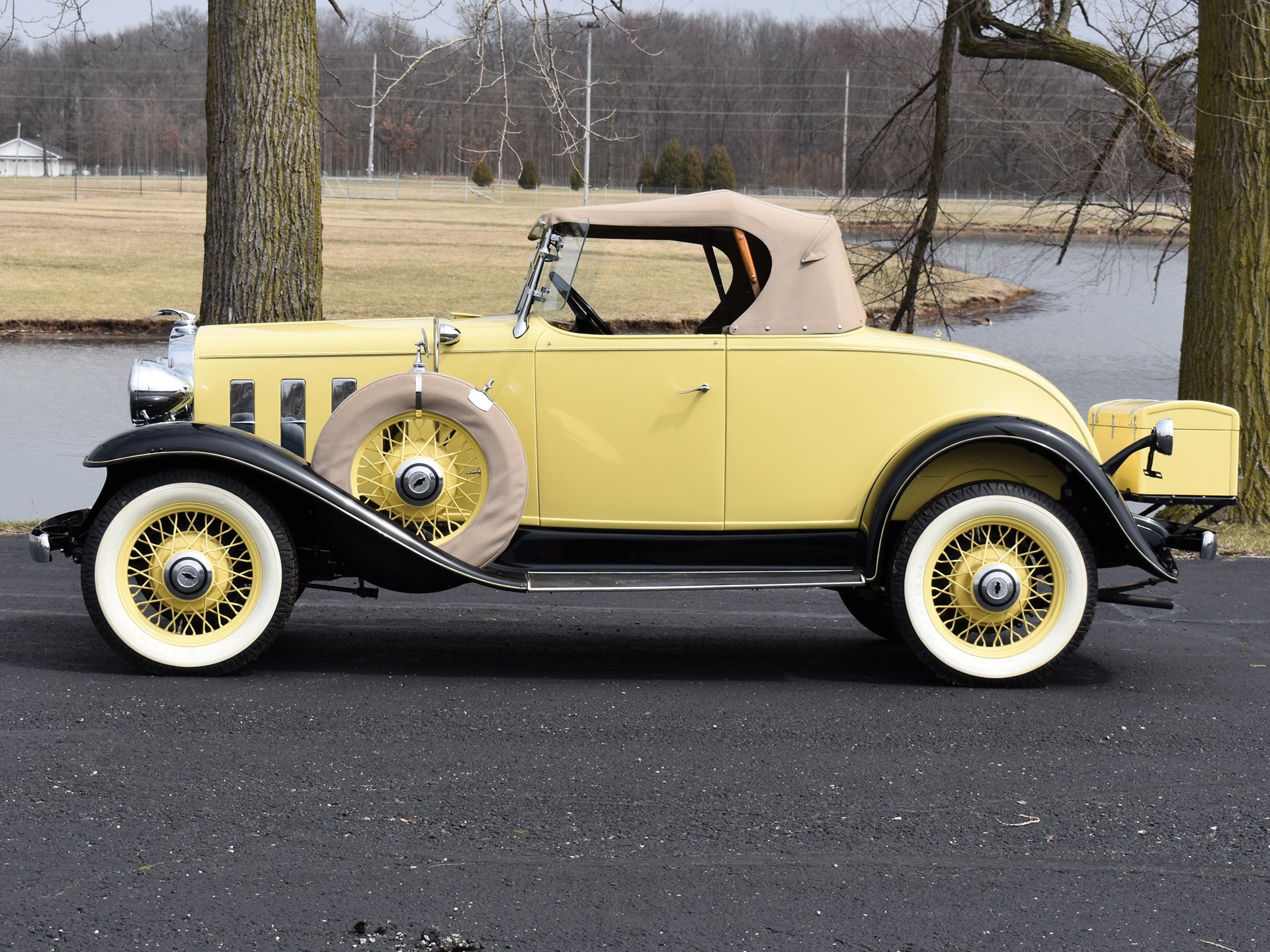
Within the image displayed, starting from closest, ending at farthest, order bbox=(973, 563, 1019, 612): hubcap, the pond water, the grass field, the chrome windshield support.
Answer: bbox=(973, 563, 1019, 612): hubcap < the chrome windshield support < the pond water < the grass field

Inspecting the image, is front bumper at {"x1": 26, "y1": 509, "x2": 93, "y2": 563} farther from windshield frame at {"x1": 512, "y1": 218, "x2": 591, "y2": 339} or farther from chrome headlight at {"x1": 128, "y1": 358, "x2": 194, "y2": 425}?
windshield frame at {"x1": 512, "y1": 218, "x2": 591, "y2": 339}

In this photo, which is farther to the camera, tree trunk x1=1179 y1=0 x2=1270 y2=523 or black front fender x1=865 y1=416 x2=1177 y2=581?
tree trunk x1=1179 y1=0 x2=1270 y2=523

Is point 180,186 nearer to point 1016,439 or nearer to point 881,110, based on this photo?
point 881,110

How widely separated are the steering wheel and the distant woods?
396 cm

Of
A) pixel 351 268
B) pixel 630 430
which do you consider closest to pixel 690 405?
pixel 630 430

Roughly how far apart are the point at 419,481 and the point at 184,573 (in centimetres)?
96

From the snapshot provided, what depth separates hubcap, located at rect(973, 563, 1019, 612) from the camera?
502 centimetres

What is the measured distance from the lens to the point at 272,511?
492 cm

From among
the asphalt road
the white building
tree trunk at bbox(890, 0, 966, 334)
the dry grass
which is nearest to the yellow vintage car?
the asphalt road

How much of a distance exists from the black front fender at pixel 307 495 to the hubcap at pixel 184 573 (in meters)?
0.36

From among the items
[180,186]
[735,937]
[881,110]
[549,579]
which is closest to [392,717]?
[549,579]

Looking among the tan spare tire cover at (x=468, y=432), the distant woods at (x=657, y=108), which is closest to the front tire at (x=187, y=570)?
the tan spare tire cover at (x=468, y=432)

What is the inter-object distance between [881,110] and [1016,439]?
991cm

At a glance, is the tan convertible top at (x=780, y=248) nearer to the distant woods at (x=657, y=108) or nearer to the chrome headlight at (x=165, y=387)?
the chrome headlight at (x=165, y=387)
